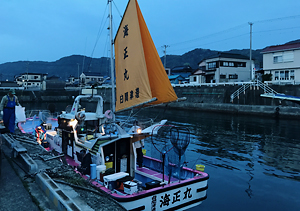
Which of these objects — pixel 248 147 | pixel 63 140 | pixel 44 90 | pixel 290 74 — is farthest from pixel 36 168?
pixel 44 90

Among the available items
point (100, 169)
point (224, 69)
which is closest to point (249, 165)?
point (100, 169)

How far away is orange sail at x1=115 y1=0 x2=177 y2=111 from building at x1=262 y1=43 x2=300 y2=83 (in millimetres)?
41157

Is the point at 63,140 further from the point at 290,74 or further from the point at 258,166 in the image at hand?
the point at 290,74

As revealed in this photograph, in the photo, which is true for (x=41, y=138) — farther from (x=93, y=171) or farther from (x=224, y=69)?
(x=224, y=69)

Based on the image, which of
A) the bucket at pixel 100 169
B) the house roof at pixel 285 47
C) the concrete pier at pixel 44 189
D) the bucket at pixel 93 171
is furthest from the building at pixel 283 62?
the concrete pier at pixel 44 189

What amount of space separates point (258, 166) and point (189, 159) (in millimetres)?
4805

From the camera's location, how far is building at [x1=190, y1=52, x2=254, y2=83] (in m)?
64.0

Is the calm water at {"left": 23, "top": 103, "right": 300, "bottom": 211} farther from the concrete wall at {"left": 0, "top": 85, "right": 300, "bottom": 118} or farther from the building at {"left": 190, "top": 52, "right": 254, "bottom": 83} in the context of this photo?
the building at {"left": 190, "top": 52, "right": 254, "bottom": 83}

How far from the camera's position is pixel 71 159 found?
14.4 m

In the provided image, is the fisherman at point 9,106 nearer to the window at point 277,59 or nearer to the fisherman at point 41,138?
the fisherman at point 41,138

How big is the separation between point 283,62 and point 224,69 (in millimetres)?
17639

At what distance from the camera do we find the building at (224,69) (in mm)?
64000

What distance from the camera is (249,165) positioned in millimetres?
16438

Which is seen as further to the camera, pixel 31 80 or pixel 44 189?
pixel 31 80
